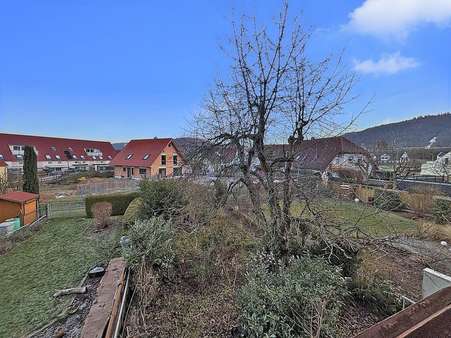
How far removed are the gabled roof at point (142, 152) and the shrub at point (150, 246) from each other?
78.3 ft

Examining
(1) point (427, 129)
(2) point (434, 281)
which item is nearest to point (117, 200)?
(2) point (434, 281)

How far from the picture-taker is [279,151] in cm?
498

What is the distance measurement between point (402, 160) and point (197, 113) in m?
21.2

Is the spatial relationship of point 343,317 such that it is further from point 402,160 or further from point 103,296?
point 402,160

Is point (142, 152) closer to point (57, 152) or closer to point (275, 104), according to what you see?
point (57, 152)

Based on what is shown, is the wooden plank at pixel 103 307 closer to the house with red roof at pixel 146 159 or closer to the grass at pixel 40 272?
the grass at pixel 40 272

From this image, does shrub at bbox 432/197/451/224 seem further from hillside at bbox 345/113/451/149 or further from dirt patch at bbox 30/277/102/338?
hillside at bbox 345/113/451/149

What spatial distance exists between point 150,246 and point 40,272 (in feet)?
14.4

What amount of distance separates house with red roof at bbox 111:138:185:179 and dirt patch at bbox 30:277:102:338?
22610mm

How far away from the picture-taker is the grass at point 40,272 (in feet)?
14.4

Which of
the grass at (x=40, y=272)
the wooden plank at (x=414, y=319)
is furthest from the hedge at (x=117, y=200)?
the wooden plank at (x=414, y=319)

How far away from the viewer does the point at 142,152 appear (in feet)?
98.2

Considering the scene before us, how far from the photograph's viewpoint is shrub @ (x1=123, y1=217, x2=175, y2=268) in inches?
165

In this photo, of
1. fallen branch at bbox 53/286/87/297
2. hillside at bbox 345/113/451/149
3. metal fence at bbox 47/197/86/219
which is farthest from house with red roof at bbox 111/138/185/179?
hillside at bbox 345/113/451/149
